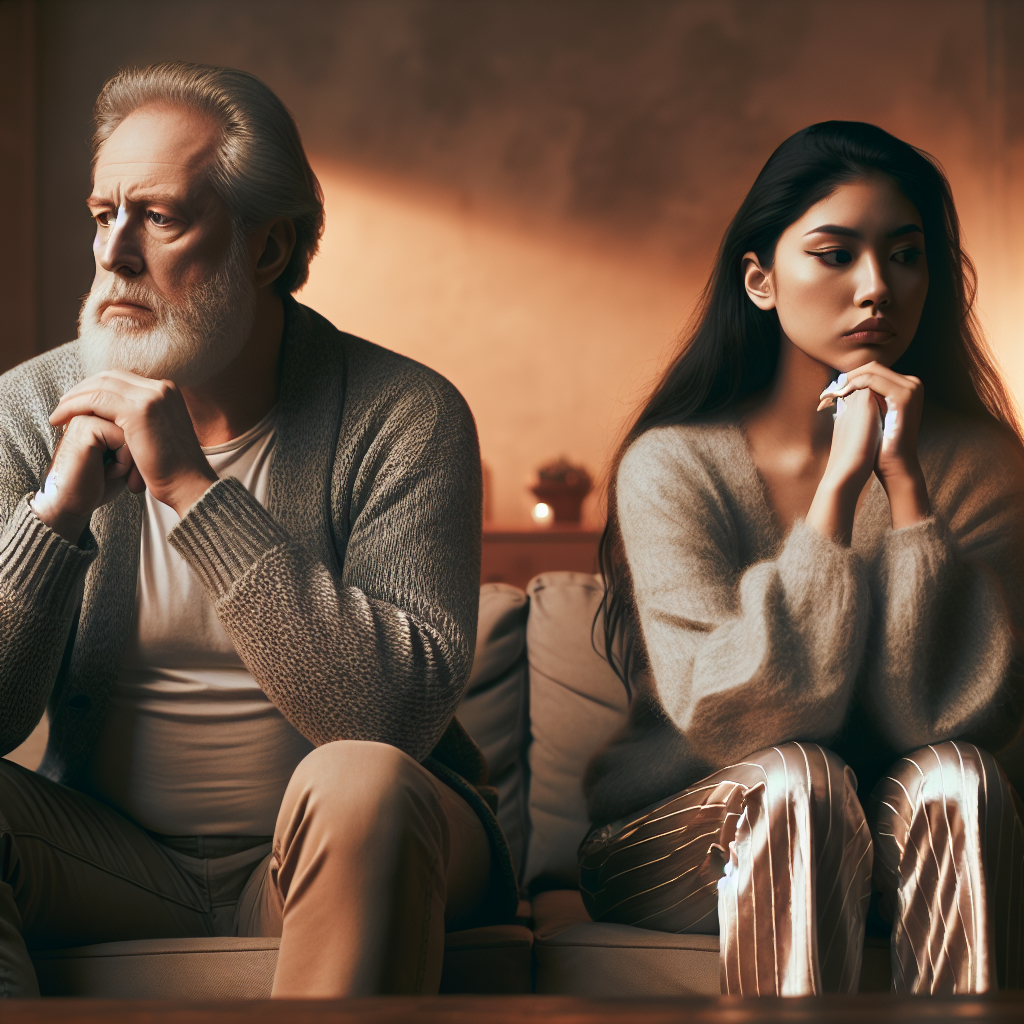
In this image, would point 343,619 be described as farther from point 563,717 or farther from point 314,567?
point 563,717

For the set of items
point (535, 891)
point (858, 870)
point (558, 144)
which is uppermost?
point (558, 144)

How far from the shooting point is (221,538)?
2.96 ft

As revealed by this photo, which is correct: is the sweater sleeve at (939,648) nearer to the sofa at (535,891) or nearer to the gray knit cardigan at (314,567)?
the sofa at (535,891)

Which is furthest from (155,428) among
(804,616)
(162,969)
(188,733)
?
(804,616)

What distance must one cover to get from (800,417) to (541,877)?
0.64 meters

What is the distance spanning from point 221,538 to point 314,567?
0.08m

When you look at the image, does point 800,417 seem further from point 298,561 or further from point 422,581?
point 298,561

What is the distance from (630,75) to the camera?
3.23 meters

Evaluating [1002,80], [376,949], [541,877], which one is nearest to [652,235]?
[1002,80]

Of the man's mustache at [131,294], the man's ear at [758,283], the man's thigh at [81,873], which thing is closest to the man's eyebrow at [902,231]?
the man's ear at [758,283]

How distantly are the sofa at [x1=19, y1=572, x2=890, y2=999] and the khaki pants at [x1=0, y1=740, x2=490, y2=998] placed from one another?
0.14 ft

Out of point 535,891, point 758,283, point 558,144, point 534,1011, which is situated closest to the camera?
point 534,1011

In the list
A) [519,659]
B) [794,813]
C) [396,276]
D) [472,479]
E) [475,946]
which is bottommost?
[475,946]

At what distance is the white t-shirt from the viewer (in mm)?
1020
